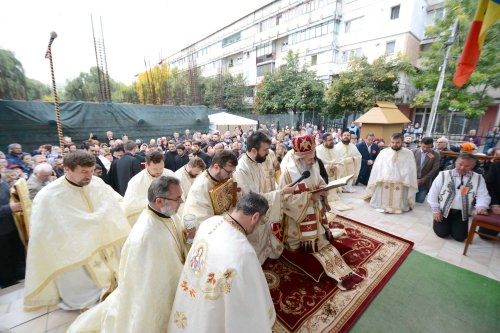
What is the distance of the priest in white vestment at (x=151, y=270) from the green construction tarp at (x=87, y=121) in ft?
39.4

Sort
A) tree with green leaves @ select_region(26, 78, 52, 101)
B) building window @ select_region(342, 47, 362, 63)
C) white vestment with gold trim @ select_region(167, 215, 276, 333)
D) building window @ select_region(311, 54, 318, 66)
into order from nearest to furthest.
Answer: white vestment with gold trim @ select_region(167, 215, 276, 333)
building window @ select_region(342, 47, 362, 63)
building window @ select_region(311, 54, 318, 66)
tree with green leaves @ select_region(26, 78, 52, 101)

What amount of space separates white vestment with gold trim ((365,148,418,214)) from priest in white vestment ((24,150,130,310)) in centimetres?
649

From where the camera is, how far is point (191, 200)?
2971mm

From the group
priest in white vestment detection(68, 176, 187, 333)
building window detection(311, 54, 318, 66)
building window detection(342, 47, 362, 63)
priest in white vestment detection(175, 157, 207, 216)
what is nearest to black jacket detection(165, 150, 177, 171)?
priest in white vestment detection(175, 157, 207, 216)

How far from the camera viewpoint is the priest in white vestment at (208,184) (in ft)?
9.59

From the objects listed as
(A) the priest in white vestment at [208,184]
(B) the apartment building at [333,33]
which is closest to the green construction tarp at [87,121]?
(A) the priest in white vestment at [208,184]

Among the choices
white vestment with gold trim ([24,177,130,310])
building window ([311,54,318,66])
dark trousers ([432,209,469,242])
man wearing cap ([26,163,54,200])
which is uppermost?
building window ([311,54,318,66])

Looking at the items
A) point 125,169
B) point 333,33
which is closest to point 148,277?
point 125,169

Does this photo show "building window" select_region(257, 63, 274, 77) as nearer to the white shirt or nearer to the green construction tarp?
Result: the green construction tarp

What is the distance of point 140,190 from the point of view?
13.2 feet

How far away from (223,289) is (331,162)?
657cm

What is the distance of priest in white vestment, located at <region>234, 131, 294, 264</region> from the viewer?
11.8ft

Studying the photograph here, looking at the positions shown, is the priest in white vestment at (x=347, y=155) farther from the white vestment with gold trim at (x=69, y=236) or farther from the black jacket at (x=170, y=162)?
the white vestment with gold trim at (x=69, y=236)

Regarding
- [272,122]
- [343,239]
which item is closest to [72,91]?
[272,122]
